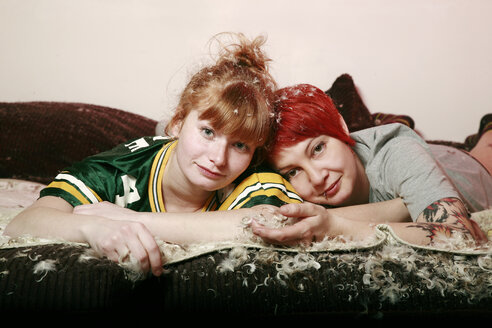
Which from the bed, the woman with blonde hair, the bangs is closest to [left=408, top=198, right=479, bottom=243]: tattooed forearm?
the bed

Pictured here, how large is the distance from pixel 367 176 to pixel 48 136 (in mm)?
1245

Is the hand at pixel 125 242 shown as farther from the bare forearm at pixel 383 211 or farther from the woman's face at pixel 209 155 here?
the bare forearm at pixel 383 211

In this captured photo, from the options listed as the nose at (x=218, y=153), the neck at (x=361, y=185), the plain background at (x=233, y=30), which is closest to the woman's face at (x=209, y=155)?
the nose at (x=218, y=153)

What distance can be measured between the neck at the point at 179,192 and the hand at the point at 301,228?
0.39m

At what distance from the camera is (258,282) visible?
658mm

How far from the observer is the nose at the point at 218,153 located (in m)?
0.98

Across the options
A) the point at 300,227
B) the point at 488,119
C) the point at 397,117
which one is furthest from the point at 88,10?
the point at 488,119

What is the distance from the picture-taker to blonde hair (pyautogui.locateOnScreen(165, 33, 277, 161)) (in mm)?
1003

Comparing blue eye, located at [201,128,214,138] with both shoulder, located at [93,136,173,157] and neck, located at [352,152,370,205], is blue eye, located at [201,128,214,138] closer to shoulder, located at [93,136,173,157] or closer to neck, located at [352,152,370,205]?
shoulder, located at [93,136,173,157]

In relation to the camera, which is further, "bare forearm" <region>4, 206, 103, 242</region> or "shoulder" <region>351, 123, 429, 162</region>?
"shoulder" <region>351, 123, 429, 162</region>

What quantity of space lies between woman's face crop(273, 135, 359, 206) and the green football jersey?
6 centimetres

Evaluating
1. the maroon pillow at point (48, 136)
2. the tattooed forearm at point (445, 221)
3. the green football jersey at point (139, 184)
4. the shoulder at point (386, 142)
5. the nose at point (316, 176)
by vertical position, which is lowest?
the maroon pillow at point (48, 136)

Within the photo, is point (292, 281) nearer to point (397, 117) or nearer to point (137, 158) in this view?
point (137, 158)

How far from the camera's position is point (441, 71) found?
195cm
